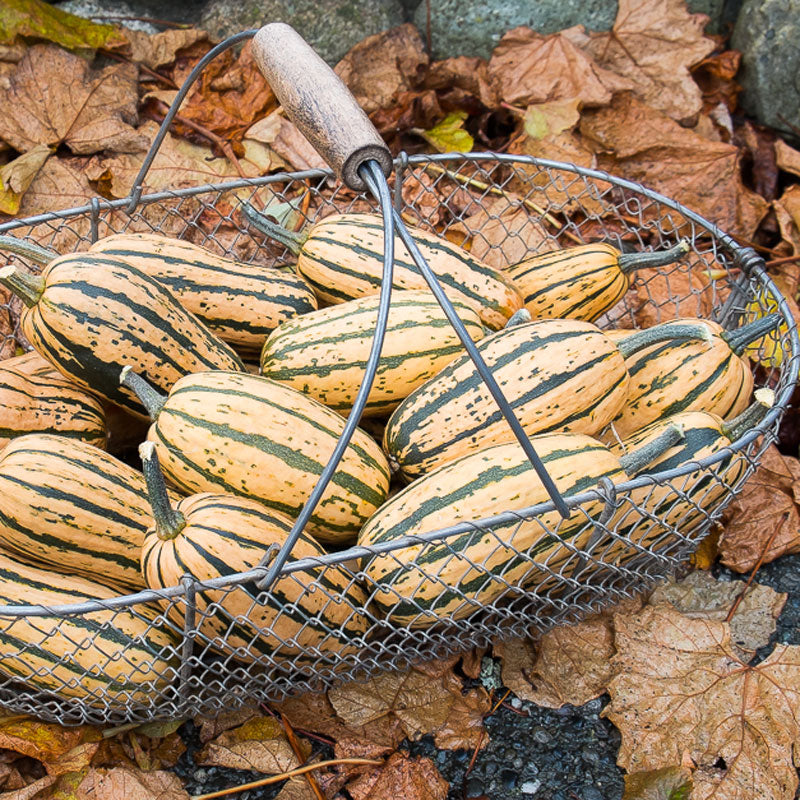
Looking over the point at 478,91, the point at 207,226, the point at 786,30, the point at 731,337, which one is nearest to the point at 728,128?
the point at 786,30

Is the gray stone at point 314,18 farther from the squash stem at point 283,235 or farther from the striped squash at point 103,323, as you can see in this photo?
the striped squash at point 103,323

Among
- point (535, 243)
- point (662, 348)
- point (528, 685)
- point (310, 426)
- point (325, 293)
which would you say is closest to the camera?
point (310, 426)

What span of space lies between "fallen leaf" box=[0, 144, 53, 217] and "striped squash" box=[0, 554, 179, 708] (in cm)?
130

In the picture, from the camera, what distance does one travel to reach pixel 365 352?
158cm

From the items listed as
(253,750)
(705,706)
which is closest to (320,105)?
(253,750)

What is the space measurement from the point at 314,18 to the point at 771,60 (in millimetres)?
1581

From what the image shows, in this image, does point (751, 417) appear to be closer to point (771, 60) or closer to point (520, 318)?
point (520, 318)

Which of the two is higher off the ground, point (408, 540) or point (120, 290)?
point (120, 290)

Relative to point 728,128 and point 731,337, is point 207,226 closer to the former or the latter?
point 731,337

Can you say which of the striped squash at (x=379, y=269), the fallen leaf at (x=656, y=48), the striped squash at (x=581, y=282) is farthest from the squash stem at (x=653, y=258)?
the fallen leaf at (x=656, y=48)

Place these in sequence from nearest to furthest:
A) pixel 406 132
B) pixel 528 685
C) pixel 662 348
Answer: pixel 528 685
pixel 662 348
pixel 406 132

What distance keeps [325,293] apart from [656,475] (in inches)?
33.7

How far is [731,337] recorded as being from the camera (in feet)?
5.37

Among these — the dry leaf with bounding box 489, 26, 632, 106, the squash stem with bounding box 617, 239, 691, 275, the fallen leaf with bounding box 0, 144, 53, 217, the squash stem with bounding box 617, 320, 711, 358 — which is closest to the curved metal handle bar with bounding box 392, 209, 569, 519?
the squash stem with bounding box 617, 320, 711, 358
